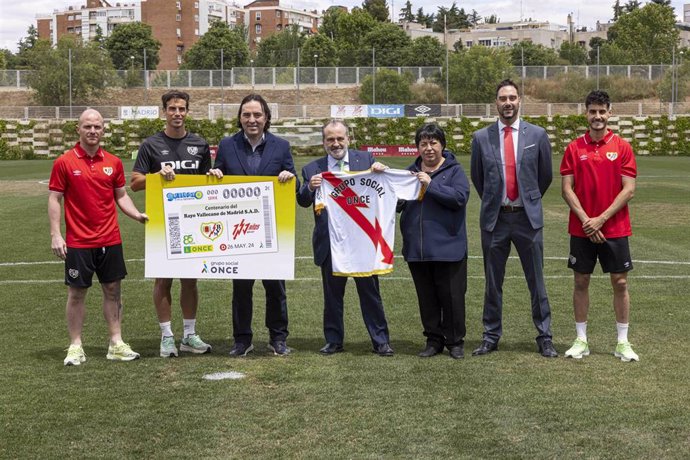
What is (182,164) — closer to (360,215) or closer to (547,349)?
(360,215)

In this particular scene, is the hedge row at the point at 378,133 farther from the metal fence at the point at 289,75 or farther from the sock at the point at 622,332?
the sock at the point at 622,332

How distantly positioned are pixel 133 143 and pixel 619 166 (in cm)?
4557

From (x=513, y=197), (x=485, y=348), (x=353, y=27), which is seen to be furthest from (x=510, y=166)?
(x=353, y=27)

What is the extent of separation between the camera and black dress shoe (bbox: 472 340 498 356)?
8438 mm

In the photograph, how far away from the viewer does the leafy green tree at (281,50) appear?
10588 cm

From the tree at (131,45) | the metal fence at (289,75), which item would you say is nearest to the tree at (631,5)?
the tree at (131,45)

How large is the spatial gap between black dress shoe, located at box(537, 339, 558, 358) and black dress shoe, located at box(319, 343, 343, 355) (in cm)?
166

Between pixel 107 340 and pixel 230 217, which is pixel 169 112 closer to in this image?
pixel 230 217

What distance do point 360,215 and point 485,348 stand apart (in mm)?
1515

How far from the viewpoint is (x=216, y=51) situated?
356ft

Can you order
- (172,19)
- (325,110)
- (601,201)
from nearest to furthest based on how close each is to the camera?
(601,201), (325,110), (172,19)

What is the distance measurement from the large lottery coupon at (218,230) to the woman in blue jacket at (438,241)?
3.46 ft

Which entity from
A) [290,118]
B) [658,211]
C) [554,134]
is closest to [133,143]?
[290,118]

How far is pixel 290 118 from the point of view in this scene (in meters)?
57.9
